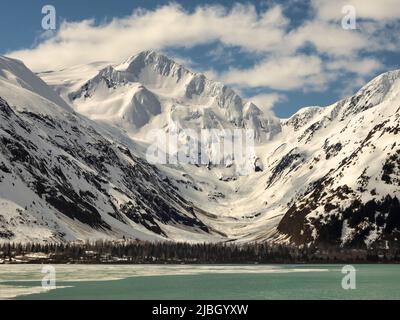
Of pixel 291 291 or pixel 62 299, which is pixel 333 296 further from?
pixel 62 299

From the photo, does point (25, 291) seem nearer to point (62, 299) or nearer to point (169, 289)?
point (62, 299)

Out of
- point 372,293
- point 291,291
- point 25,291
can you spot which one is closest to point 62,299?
point 25,291

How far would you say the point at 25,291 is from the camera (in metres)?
173
